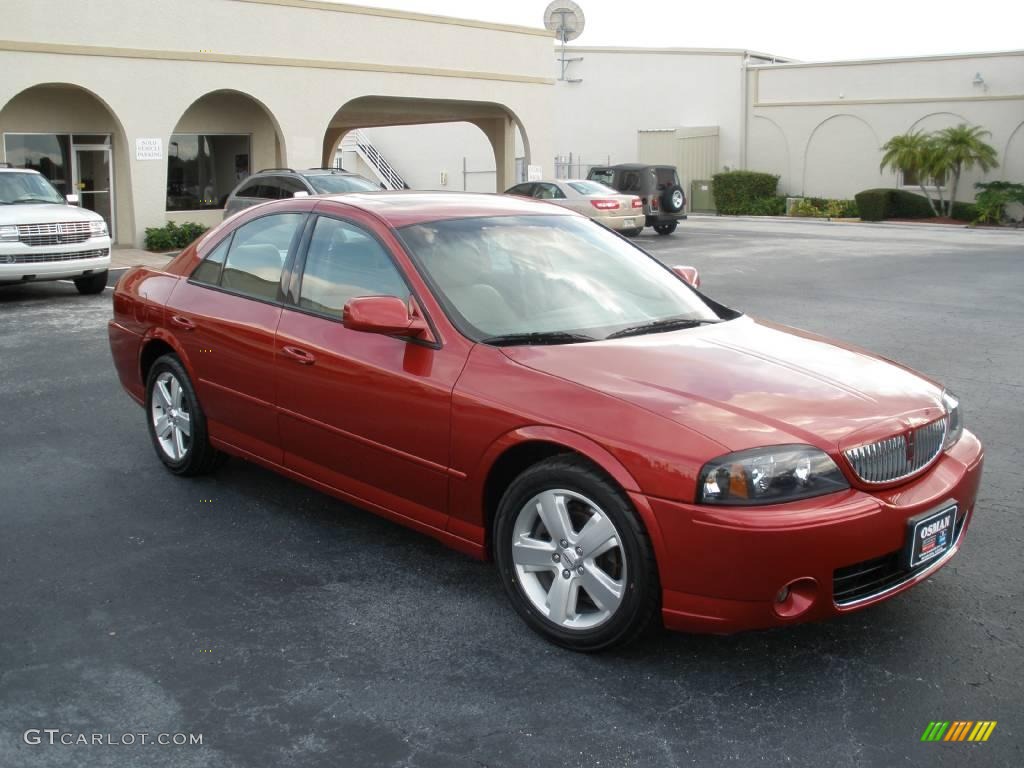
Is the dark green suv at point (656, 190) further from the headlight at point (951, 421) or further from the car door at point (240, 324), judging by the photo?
the headlight at point (951, 421)

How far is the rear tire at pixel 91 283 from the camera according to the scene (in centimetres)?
1527

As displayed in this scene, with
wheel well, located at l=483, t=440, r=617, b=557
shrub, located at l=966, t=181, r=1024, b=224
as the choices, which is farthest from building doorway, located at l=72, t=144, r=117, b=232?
shrub, located at l=966, t=181, r=1024, b=224

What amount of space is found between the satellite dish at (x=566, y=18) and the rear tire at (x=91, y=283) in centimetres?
2917

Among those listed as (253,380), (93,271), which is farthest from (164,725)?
(93,271)

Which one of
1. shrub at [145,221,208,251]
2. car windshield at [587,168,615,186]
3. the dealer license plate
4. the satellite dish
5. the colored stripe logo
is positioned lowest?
the colored stripe logo

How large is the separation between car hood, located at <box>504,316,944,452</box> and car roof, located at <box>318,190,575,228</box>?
1053mm

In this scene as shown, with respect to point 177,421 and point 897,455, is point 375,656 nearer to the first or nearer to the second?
point 897,455

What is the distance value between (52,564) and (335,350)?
1.61 m

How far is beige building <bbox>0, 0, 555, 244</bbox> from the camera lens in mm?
21859

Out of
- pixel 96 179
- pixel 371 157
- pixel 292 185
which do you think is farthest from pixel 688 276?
pixel 371 157

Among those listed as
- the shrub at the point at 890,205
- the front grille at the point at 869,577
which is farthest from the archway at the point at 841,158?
the front grille at the point at 869,577

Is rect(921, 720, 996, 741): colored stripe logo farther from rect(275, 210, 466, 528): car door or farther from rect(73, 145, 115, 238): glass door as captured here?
rect(73, 145, 115, 238): glass door

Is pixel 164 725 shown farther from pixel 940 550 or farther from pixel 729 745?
pixel 940 550

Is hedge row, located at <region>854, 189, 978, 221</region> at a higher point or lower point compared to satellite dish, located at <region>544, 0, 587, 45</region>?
lower
